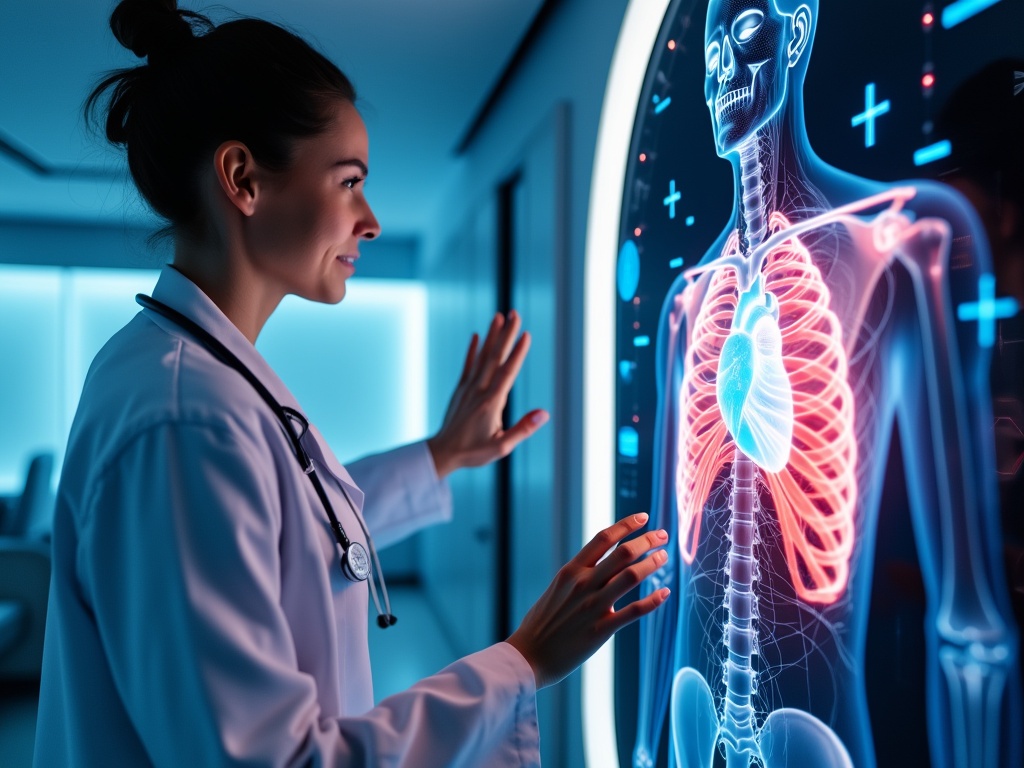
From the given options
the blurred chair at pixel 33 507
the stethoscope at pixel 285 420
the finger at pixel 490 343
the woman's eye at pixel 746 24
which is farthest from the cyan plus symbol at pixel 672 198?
the blurred chair at pixel 33 507

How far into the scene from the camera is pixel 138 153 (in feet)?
3.36

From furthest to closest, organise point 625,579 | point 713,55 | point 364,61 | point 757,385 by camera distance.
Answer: point 364,61 → point 713,55 → point 757,385 → point 625,579

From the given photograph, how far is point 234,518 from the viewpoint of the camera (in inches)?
28.9

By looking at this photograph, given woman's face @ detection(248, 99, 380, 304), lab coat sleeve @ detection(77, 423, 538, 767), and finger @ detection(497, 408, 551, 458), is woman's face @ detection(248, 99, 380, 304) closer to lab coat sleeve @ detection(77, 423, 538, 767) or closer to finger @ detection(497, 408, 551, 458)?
lab coat sleeve @ detection(77, 423, 538, 767)

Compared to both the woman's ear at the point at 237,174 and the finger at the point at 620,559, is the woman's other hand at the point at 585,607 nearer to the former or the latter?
the finger at the point at 620,559

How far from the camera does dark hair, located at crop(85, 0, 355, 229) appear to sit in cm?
96

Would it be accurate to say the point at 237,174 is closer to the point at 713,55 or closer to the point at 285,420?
the point at 285,420

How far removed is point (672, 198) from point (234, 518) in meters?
0.95

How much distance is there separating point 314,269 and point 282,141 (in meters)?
0.17

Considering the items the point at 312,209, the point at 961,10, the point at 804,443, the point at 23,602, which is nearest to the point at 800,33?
the point at 961,10

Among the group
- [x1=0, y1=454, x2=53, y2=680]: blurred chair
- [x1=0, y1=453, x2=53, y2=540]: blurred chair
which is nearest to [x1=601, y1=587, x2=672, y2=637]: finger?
[x1=0, y1=454, x2=53, y2=680]: blurred chair

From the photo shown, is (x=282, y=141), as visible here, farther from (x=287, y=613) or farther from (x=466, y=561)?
(x=466, y=561)

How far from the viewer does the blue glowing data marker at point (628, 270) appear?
4.92 feet

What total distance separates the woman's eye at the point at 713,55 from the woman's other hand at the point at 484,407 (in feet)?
1.87
